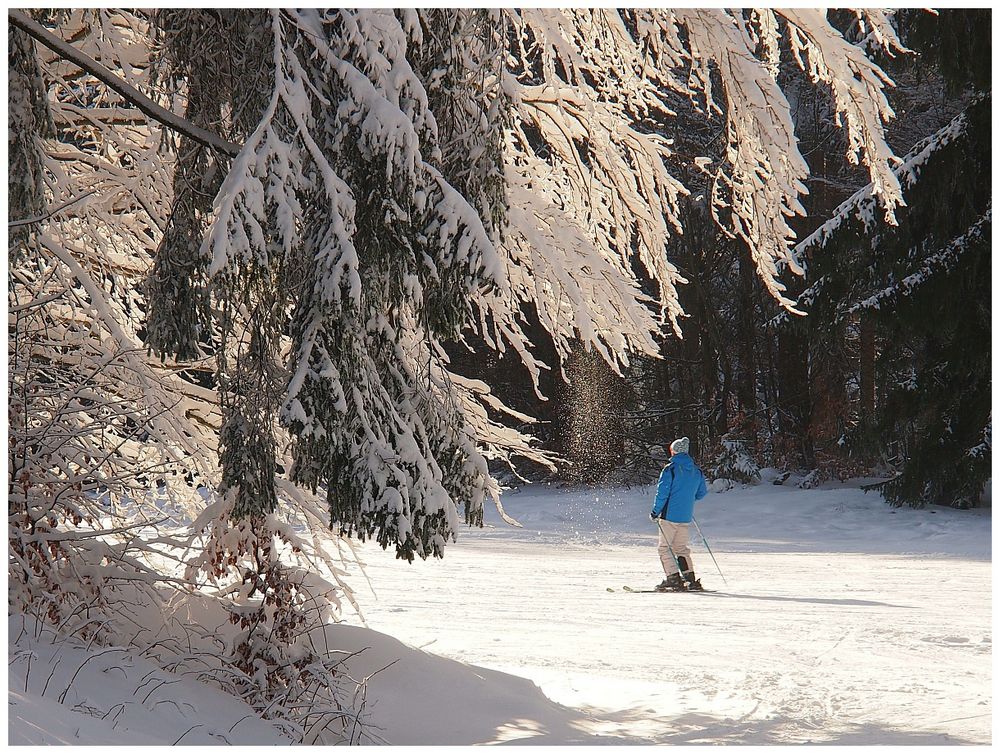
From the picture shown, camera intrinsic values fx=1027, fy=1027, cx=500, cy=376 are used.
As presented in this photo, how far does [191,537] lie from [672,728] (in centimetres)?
250

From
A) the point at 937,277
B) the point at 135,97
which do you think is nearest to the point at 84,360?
the point at 135,97

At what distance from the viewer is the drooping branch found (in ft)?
12.9

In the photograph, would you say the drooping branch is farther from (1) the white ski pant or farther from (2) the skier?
(1) the white ski pant

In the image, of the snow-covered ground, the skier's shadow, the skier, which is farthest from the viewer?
the skier

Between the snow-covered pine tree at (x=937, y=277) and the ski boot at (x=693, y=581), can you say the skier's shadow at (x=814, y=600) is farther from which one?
the snow-covered pine tree at (x=937, y=277)

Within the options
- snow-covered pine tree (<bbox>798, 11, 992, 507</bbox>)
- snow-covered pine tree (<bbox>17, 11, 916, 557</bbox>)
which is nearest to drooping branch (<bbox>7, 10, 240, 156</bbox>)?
snow-covered pine tree (<bbox>17, 11, 916, 557</bbox>)


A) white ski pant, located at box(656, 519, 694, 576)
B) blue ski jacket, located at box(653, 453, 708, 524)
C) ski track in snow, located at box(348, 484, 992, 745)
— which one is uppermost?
blue ski jacket, located at box(653, 453, 708, 524)

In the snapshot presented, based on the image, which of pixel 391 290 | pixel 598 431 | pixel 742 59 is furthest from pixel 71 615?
pixel 598 431

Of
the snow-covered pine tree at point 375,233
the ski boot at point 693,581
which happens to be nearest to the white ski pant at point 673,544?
the ski boot at point 693,581

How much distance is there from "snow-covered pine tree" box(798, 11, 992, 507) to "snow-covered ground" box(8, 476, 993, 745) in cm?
152

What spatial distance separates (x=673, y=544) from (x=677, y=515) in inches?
10.9

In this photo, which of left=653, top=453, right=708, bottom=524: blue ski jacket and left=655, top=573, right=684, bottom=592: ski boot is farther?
left=653, top=453, right=708, bottom=524: blue ski jacket

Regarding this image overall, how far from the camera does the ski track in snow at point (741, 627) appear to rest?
5207 millimetres

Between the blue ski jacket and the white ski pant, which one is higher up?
the blue ski jacket
